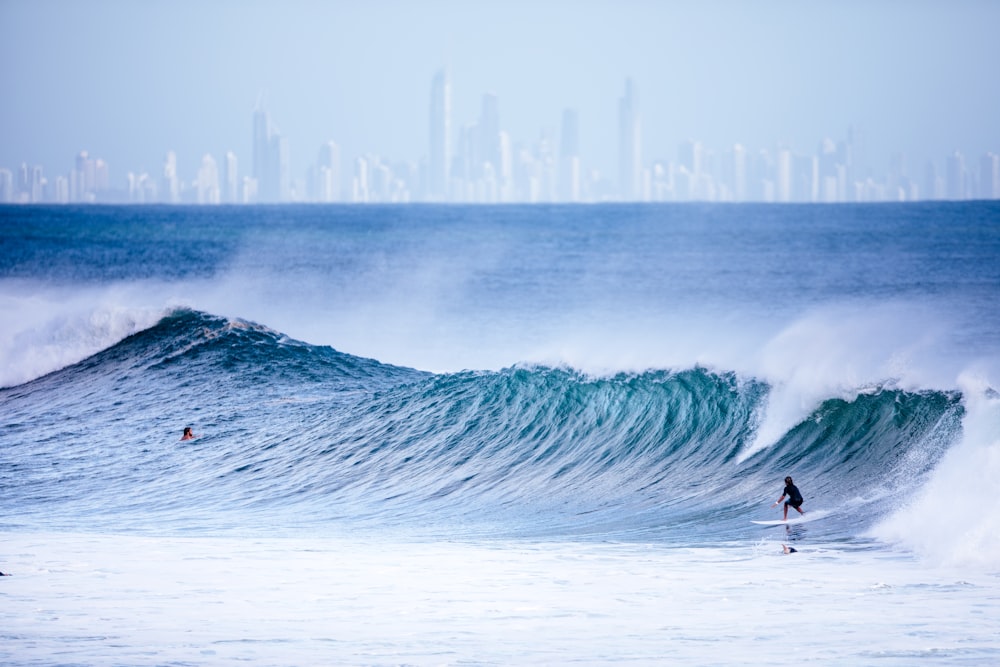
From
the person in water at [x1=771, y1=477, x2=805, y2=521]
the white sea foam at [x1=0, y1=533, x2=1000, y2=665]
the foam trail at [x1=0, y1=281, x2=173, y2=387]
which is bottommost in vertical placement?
the white sea foam at [x1=0, y1=533, x2=1000, y2=665]

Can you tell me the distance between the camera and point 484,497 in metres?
15.5

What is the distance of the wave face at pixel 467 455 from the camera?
14.1 m

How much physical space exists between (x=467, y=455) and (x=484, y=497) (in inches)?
75.7

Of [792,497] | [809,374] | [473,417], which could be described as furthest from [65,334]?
[792,497]

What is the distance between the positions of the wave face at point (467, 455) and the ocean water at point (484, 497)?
0.20ft

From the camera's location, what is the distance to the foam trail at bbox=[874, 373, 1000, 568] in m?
10.7

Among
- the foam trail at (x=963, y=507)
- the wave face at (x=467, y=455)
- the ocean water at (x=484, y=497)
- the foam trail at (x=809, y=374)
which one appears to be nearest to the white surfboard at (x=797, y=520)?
the ocean water at (x=484, y=497)

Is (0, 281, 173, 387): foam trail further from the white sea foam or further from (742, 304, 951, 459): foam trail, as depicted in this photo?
the white sea foam

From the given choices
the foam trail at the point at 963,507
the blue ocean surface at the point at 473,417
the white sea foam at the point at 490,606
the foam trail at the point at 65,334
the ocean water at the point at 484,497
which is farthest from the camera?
the foam trail at the point at 65,334

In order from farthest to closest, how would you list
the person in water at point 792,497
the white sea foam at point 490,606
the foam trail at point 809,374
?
the foam trail at point 809,374 < the person in water at point 792,497 < the white sea foam at point 490,606

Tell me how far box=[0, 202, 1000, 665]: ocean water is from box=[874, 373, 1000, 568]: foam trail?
0.04m

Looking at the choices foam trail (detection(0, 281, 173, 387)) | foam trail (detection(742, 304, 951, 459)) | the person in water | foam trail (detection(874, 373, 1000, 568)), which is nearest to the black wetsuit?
the person in water

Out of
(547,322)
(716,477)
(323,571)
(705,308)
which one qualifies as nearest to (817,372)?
(716,477)

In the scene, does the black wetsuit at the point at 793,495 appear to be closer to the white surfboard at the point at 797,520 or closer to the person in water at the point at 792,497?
the person in water at the point at 792,497
